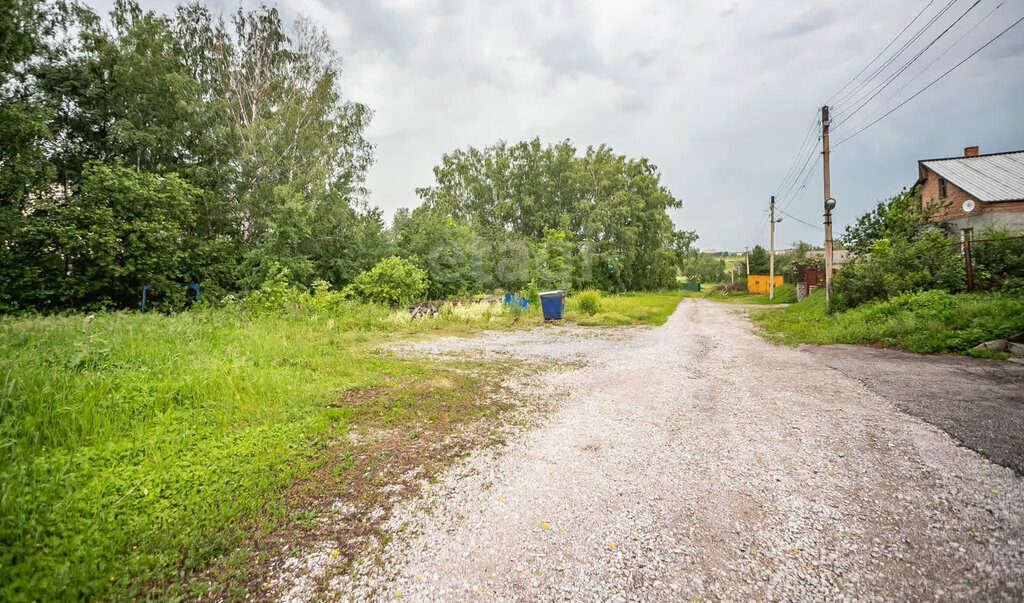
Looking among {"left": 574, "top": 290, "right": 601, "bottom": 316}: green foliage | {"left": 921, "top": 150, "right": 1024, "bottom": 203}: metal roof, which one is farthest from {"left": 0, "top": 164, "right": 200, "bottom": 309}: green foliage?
{"left": 921, "top": 150, "right": 1024, "bottom": 203}: metal roof

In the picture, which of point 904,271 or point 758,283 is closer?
point 904,271

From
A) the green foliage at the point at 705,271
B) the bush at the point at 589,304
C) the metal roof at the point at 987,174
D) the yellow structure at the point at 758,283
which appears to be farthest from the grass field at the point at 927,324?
the green foliage at the point at 705,271

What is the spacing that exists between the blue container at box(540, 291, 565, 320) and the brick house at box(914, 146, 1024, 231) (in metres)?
17.2

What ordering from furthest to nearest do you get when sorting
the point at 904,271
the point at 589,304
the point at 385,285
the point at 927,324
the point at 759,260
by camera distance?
the point at 759,260
the point at 589,304
the point at 385,285
the point at 904,271
the point at 927,324

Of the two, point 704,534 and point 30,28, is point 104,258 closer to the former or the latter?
point 30,28

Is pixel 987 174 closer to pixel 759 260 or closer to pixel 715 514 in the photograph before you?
pixel 759 260

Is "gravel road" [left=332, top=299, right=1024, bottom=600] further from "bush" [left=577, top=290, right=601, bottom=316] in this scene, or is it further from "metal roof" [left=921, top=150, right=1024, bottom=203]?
"metal roof" [left=921, top=150, right=1024, bottom=203]

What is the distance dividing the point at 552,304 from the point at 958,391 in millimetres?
10103

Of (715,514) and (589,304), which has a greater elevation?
(589,304)

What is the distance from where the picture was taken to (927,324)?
761 centimetres

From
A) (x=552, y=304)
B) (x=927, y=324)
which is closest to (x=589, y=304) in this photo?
(x=552, y=304)

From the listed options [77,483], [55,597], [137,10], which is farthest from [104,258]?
[55,597]

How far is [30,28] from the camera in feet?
42.6

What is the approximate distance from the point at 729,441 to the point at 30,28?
78.0 feet
